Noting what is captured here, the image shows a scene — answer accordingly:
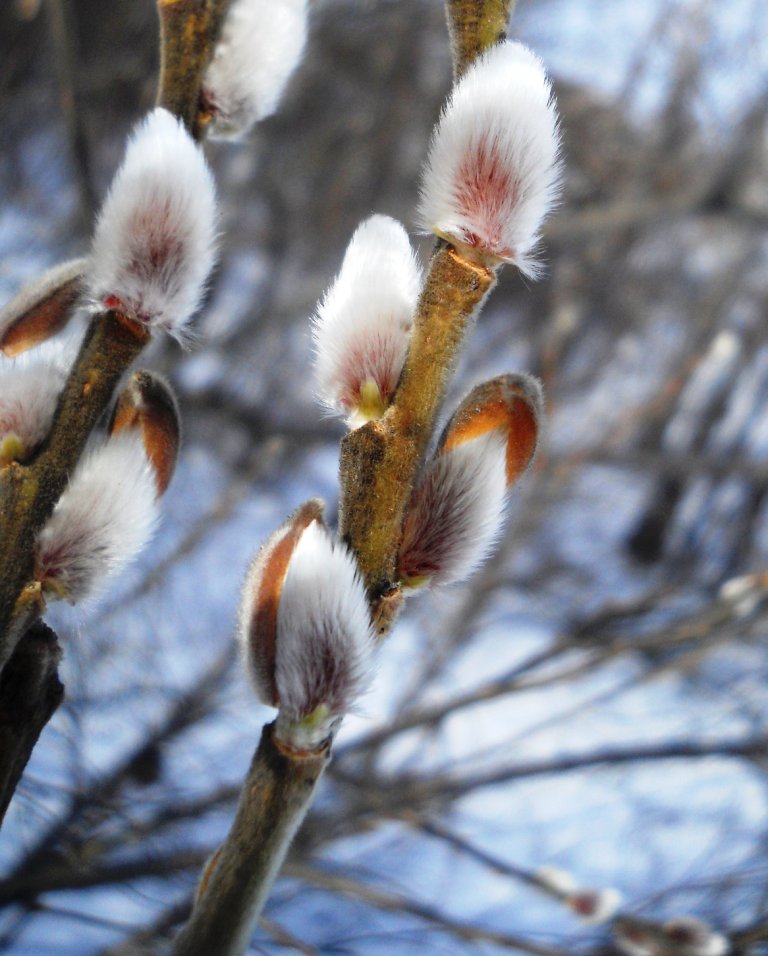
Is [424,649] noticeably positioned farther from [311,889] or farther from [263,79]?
[263,79]

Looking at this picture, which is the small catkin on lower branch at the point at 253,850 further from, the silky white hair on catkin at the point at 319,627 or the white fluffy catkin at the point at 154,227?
the white fluffy catkin at the point at 154,227

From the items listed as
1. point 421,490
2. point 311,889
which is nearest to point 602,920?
point 311,889

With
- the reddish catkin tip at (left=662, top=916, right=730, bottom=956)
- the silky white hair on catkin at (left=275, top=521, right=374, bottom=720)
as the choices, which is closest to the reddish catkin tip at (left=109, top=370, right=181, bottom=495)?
the silky white hair on catkin at (left=275, top=521, right=374, bottom=720)

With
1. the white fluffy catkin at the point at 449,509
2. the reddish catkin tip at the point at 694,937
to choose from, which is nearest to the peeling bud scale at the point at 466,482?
the white fluffy catkin at the point at 449,509

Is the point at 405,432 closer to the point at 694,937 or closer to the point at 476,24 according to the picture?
the point at 476,24

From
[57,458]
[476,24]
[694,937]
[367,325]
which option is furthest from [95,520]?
[694,937]

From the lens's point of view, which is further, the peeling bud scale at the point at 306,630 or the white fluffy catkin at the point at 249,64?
the white fluffy catkin at the point at 249,64

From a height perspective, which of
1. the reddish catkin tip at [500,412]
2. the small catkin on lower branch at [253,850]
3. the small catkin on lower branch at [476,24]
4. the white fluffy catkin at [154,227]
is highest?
the small catkin on lower branch at [476,24]
